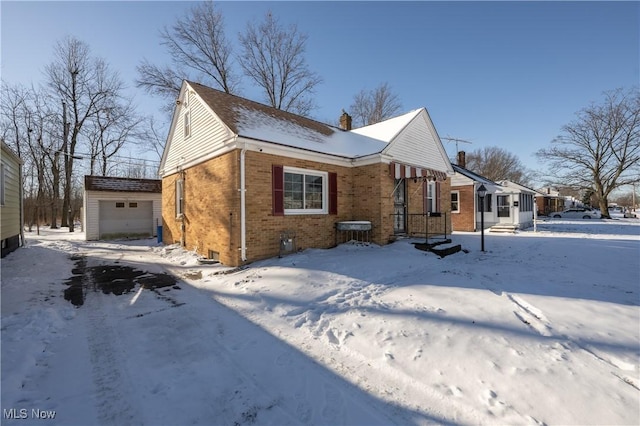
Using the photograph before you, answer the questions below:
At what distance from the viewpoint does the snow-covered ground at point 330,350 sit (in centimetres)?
253

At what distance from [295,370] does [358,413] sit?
0.90 metres

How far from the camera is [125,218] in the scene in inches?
711

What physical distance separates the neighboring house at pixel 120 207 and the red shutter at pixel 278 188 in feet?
44.2

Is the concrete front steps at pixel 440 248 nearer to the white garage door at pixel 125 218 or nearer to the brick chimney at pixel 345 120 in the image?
the brick chimney at pixel 345 120

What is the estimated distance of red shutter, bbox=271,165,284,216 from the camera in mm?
8891

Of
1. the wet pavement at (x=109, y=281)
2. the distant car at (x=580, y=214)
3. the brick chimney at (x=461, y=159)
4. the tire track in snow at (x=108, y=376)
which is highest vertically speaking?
the brick chimney at (x=461, y=159)

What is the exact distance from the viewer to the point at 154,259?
34.0 ft

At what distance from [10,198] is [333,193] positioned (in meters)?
13.1

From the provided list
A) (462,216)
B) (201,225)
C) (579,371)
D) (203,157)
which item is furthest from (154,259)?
(462,216)

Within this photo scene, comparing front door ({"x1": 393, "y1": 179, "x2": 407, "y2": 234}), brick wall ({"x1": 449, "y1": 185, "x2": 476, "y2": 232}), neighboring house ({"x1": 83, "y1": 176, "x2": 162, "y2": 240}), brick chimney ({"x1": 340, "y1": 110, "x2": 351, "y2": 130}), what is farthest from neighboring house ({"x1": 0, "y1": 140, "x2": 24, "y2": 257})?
brick wall ({"x1": 449, "y1": 185, "x2": 476, "y2": 232})

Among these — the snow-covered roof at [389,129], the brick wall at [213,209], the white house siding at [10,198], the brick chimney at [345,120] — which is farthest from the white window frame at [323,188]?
the white house siding at [10,198]

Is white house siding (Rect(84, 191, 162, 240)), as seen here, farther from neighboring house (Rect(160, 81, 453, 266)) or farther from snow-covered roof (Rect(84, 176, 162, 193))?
neighboring house (Rect(160, 81, 453, 266))

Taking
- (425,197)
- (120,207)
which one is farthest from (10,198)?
(425,197)

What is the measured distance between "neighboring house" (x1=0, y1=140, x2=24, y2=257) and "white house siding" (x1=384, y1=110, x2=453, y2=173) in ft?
46.3
